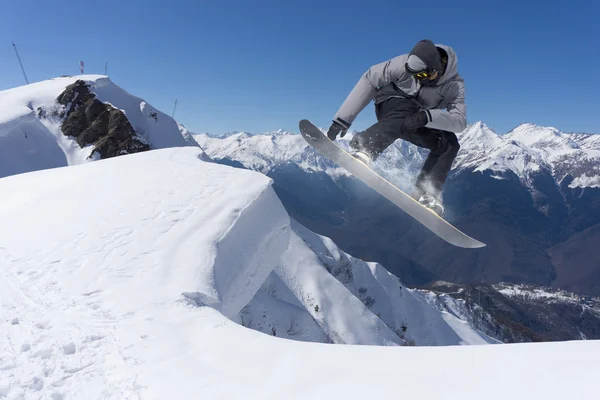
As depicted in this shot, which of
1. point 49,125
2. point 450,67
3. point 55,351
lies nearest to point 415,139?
point 450,67

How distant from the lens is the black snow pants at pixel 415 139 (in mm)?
7000

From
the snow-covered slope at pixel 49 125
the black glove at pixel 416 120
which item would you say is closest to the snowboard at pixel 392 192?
the black glove at pixel 416 120

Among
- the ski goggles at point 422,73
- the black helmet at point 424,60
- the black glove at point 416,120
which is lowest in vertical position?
the black glove at point 416,120

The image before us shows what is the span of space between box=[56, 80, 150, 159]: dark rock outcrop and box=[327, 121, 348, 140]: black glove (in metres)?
44.9

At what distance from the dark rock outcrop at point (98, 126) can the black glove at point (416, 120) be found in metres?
46.8

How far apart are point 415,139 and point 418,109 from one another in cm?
67

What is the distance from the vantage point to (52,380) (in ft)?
13.4

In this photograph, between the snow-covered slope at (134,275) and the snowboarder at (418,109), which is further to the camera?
the snowboarder at (418,109)

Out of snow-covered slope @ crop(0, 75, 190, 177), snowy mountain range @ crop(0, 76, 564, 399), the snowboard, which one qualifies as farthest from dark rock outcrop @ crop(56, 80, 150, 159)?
the snowboard

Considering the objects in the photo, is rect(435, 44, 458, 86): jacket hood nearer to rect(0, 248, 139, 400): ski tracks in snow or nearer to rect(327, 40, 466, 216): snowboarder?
rect(327, 40, 466, 216): snowboarder

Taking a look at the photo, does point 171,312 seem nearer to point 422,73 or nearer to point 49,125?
point 422,73

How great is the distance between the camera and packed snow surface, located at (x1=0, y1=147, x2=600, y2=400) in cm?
295

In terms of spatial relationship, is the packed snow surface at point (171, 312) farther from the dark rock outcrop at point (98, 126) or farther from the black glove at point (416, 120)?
the dark rock outcrop at point (98, 126)

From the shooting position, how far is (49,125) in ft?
157
